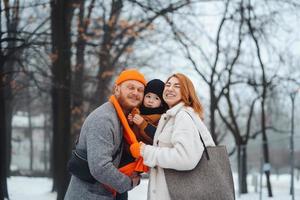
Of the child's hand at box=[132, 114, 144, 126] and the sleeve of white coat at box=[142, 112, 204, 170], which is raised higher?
the child's hand at box=[132, 114, 144, 126]

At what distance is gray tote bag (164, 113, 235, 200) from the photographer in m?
3.09

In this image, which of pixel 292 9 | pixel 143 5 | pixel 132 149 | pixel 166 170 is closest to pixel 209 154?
pixel 166 170

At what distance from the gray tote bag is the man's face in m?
0.68

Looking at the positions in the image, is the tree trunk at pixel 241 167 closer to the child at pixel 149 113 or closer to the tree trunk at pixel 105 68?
the tree trunk at pixel 105 68

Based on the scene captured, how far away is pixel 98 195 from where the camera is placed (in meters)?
3.47

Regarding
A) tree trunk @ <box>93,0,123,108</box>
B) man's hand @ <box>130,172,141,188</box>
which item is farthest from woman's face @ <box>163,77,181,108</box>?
tree trunk @ <box>93,0,123,108</box>

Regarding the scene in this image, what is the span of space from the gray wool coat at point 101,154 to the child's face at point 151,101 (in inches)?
13.1

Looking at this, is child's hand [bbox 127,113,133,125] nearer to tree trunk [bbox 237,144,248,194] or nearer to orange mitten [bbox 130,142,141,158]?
orange mitten [bbox 130,142,141,158]

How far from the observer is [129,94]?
3.62 m

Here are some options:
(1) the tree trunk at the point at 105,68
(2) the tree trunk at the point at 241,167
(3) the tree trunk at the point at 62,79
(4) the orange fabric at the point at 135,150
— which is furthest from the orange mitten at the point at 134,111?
(2) the tree trunk at the point at 241,167

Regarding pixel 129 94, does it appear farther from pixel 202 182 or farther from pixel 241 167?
pixel 241 167

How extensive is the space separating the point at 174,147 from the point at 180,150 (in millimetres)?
61

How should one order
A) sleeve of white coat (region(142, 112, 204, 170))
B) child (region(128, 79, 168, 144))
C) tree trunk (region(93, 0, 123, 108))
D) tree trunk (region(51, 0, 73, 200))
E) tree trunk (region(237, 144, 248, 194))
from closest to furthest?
sleeve of white coat (region(142, 112, 204, 170)), child (region(128, 79, 168, 144)), tree trunk (region(51, 0, 73, 200)), tree trunk (region(93, 0, 123, 108)), tree trunk (region(237, 144, 248, 194))

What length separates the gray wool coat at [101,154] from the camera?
10.6ft
